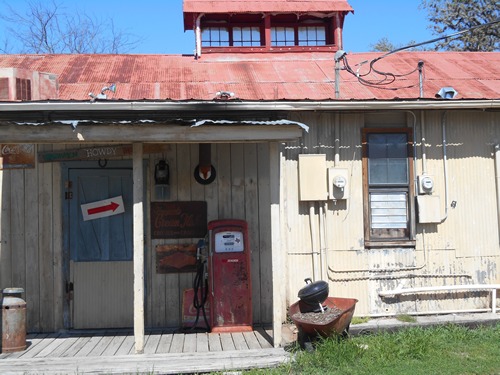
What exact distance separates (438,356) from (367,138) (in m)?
2.96

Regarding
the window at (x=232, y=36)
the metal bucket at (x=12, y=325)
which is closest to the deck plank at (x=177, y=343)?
the metal bucket at (x=12, y=325)

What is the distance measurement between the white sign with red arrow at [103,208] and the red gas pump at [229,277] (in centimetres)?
130

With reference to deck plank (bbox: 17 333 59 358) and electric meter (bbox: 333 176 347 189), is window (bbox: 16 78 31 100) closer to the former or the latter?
deck plank (bbox: 17 333 59 358)

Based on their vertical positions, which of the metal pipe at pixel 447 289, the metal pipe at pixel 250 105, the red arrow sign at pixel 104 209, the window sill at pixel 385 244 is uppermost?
the metal pipe at pixel 250 105

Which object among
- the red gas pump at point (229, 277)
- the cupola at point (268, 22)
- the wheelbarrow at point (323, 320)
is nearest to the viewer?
the wheelbarrow at point (323, 320)

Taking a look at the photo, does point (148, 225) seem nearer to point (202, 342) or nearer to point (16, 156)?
point (202, 342)

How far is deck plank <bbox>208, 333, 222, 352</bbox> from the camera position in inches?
270

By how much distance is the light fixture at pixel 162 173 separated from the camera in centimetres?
790

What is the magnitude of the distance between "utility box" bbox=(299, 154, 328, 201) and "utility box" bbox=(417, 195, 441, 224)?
1.26 metres

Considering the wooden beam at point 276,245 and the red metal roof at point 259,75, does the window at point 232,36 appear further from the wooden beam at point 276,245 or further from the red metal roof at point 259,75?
the wooden beam at point 276,245

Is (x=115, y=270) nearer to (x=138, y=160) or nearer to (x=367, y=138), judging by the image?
(x=138, y=160)

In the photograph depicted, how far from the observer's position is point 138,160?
6734 millimetres

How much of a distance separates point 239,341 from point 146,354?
1140mm

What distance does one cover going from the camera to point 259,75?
1002 cm
